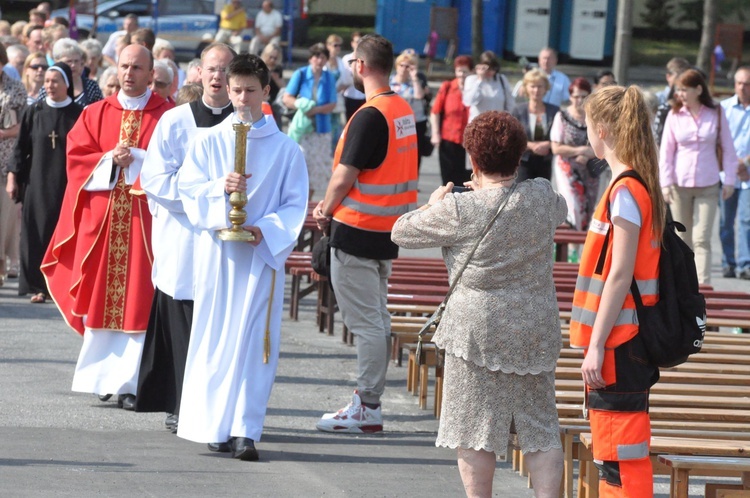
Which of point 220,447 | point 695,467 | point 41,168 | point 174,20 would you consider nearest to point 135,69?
point 220,447

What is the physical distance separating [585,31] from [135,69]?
2611 cm

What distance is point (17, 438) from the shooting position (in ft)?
21.7

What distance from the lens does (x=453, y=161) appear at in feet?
48.4

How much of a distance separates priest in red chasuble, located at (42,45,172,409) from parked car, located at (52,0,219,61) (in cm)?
2201

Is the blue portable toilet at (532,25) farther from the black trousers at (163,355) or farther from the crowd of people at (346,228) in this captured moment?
the black trousers at (163,355)

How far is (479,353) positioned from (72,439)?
258cm

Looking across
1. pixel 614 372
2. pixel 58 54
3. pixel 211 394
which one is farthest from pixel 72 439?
pixel 58 54

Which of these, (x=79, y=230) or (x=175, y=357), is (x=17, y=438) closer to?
(x=175, y=357)

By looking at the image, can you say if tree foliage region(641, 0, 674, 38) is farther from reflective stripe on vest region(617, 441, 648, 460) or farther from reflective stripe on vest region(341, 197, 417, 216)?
reflective stripe on vest region(617, 441, 648, 460)

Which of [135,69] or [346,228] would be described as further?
[135,69]

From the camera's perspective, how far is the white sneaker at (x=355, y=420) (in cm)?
712

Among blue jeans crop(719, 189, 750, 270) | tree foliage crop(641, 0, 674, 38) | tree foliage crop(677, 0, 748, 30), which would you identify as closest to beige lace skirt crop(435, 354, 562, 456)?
blue jeans crop(719, 189, 750, 270)

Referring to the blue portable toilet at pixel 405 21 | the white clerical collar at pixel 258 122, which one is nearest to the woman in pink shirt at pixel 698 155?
the white clerical collar at pixel 258 122

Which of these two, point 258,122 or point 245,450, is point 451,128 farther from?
point 245,450
